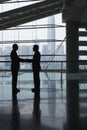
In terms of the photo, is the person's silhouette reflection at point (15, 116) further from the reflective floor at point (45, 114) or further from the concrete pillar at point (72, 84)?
the concrete pillar at point (72, 84)

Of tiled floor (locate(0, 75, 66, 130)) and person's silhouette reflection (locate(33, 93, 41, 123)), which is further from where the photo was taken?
person's silhouette reflection (locate(33, 93, 41, 123))

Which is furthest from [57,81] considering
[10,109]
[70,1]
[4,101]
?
[10,109]

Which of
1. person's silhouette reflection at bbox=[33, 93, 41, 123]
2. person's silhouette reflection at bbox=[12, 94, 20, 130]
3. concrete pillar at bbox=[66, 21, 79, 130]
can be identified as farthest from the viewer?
person's silhouette reflection at bbox=[33, 93, 41, 123]

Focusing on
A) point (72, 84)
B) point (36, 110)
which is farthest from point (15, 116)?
point (72, 84)

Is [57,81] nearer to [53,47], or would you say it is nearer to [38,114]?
[38,114]

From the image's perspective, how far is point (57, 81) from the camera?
13820 millimetres

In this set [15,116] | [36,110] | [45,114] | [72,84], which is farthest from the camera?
[72,84]

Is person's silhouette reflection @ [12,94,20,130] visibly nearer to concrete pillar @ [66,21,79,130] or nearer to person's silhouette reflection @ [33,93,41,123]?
person's silhouette reflection @ [33,93,41,123]

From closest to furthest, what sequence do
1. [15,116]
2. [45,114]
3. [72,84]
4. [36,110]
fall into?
[15,116] → [45,114] → [36,110] → [72,84]

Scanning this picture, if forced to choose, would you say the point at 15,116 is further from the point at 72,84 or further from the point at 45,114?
the point at 72,84

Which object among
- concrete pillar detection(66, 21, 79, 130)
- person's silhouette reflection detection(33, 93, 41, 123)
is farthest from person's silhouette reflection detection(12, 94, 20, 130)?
concrete pillar detection(66, 21, 79, 130)

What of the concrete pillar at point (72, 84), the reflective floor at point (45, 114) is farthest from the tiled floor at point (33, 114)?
the concrete pillar at point (72, 84)

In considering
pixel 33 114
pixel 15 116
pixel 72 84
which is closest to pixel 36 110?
pixel 33 114

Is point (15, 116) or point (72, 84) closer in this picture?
point (15, 116)
